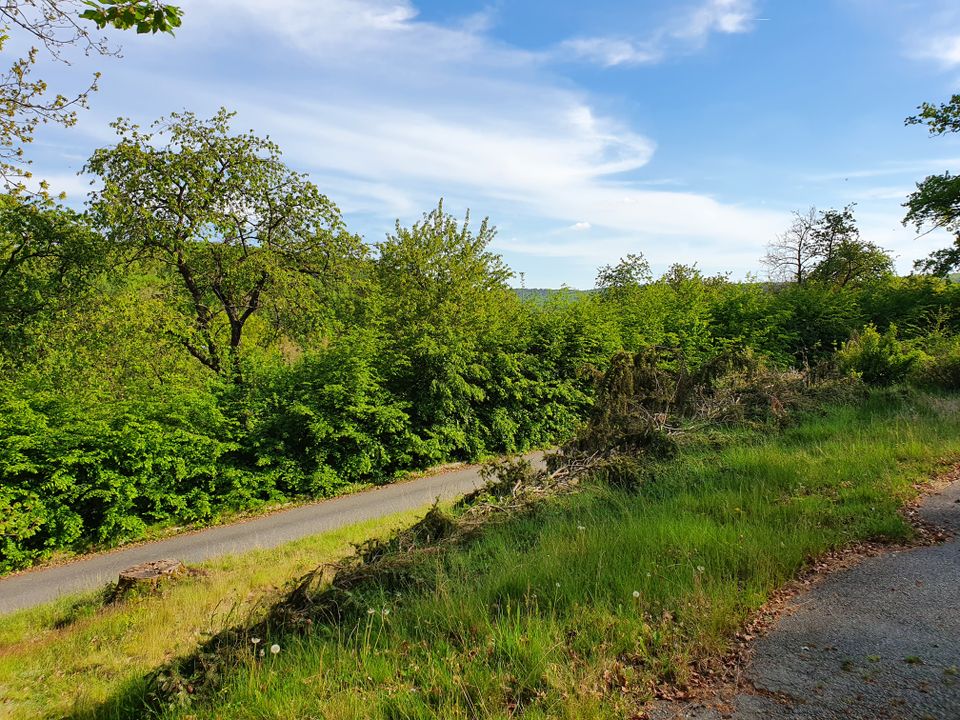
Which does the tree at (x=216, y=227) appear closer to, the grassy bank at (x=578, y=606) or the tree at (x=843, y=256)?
the grassy bank at (x=578, y=606)

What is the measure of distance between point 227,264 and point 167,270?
175 cm

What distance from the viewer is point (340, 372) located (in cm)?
1431

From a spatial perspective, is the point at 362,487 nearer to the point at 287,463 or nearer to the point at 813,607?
the point at 287,463

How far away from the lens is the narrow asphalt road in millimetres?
9133

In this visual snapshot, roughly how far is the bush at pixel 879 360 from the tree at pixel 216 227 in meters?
14.5

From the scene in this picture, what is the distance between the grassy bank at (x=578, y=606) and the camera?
2982 mm

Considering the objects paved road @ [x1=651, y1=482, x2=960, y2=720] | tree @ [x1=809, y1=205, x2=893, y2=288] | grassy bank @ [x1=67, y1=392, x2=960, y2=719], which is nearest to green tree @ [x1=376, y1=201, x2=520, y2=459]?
grassy bank @ [x1=67, y1=392, x2=960, y2=719]

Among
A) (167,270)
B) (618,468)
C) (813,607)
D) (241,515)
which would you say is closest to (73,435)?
(241,515)

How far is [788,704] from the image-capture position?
280 centimetres

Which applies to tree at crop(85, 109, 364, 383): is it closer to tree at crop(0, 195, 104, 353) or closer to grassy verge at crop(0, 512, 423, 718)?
tree at crop(0, 195, 104, 353)

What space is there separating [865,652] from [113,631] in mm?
7664

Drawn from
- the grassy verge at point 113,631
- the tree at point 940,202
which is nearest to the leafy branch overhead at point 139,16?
the grassy verge at point 113,631

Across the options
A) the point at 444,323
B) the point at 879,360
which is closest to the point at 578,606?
the point at 879,360

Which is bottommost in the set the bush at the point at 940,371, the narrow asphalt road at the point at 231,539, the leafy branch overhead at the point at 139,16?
the narrow asphalt road at the point at 231,539
